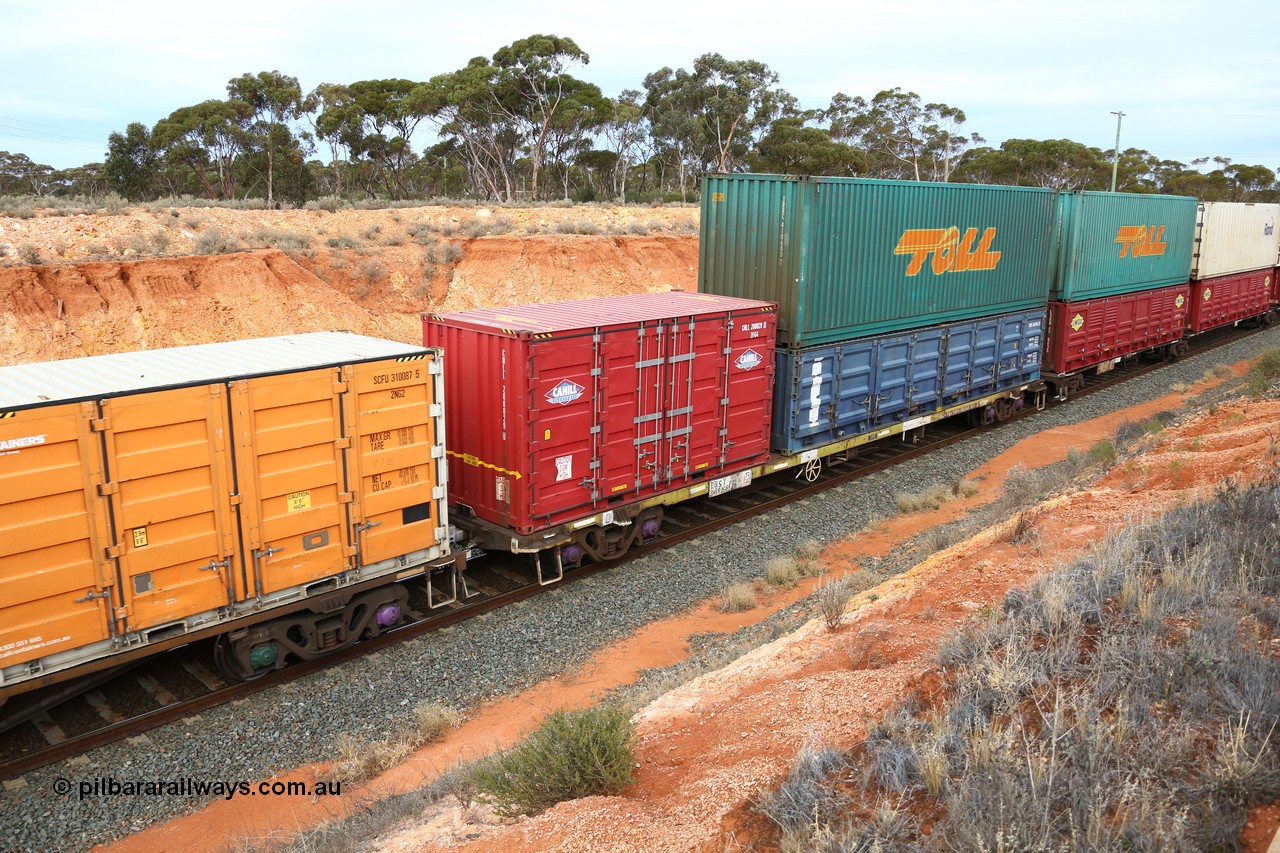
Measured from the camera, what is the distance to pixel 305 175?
47.8m

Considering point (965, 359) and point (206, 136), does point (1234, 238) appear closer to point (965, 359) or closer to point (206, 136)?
point (965, 359)

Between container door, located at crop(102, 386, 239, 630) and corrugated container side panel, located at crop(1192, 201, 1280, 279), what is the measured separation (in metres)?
28.9

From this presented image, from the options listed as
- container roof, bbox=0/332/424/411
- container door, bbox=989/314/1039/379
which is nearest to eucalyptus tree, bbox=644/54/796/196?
container door, bbox=989/314/1039/379

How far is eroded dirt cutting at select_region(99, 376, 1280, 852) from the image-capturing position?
5.38 metres

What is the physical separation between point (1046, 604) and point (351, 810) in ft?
18.1

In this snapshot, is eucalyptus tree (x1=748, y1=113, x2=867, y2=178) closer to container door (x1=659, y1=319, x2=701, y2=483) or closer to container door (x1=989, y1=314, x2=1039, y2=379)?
container door (x1=989, y1=314, x2=1039, y2=379)

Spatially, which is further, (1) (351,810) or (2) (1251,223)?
(2) (1251,223)

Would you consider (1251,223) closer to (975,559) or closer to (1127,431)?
(1127,431)

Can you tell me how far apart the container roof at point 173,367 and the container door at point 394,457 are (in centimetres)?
28

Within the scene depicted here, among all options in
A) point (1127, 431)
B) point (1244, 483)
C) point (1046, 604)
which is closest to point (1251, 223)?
point (1127, 431)

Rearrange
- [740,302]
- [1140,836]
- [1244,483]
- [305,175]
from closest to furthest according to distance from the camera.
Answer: [1140,836] < [1244,483] < [740,302] < [305,175]

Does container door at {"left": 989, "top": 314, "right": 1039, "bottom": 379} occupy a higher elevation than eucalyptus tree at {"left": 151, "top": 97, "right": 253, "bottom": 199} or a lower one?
lower

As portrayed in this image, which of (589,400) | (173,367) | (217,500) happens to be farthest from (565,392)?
(173,367)

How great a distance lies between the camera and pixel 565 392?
11.2 meters
